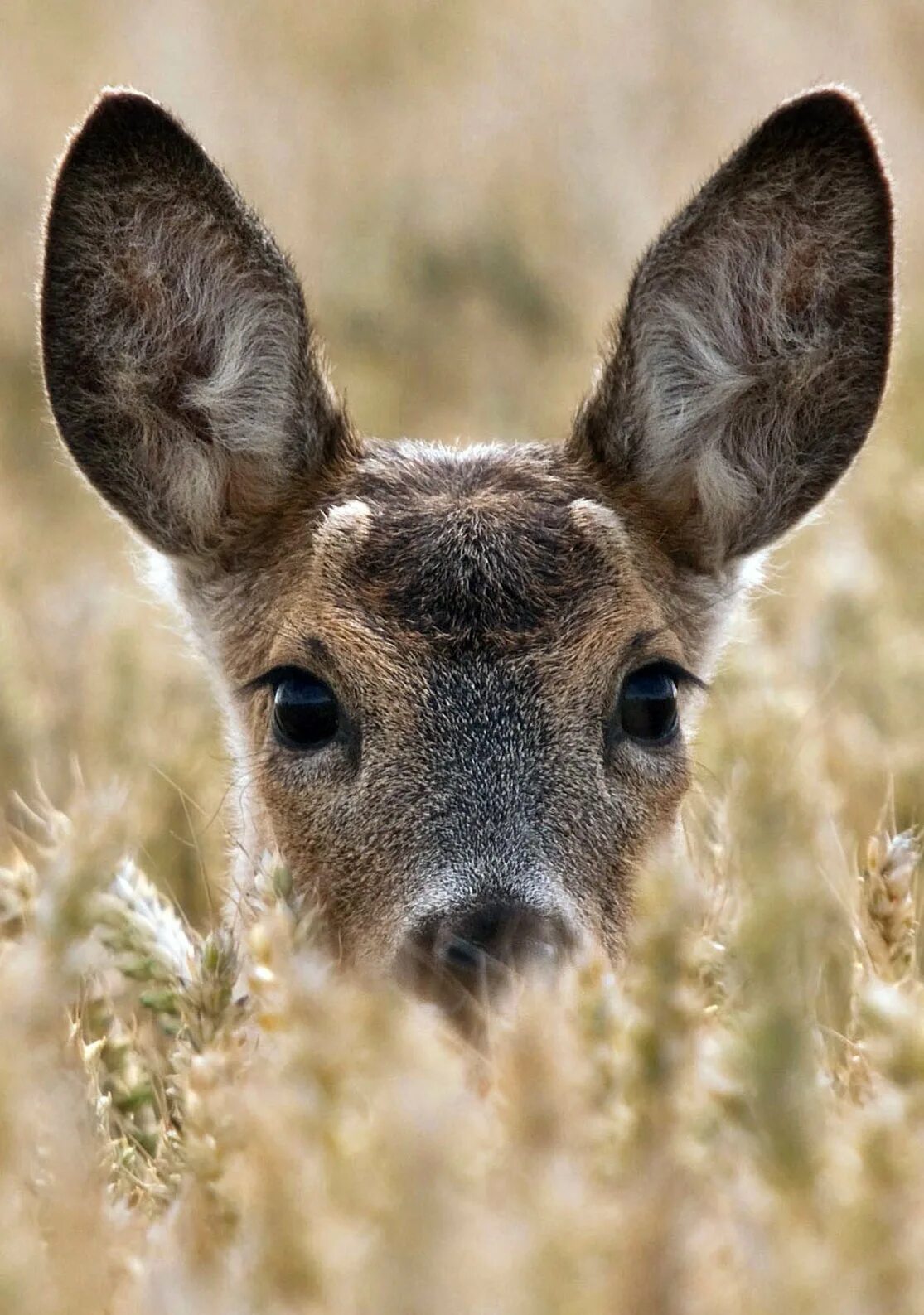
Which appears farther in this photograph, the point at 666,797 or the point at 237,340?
the point at 237,340

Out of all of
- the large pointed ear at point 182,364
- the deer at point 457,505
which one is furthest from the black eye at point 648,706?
the large pointed ear at point 182,364

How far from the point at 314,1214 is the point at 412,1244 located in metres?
0.26

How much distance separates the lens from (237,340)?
19.6ft

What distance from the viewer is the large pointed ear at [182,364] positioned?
579cm

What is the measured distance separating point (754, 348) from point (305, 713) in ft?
5.66

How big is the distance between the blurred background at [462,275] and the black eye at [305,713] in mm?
300

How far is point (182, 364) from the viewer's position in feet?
19.9

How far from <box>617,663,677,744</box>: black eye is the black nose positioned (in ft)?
3.20

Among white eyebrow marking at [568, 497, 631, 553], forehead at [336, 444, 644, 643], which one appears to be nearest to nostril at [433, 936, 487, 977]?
forehead at [336, 444, 644, 643]

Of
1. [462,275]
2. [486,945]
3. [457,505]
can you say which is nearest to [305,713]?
[457,505]

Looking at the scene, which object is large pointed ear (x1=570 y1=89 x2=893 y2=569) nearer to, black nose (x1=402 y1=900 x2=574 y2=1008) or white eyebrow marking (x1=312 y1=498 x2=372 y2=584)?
white eyebrow marking (x1=312 y1=498 x2=372 y2=584)

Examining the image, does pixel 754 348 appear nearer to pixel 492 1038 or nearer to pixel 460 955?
pixel 460 955

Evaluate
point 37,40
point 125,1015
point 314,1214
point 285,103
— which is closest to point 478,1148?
point 314,1214

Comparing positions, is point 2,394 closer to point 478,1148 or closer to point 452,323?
point 452,323
